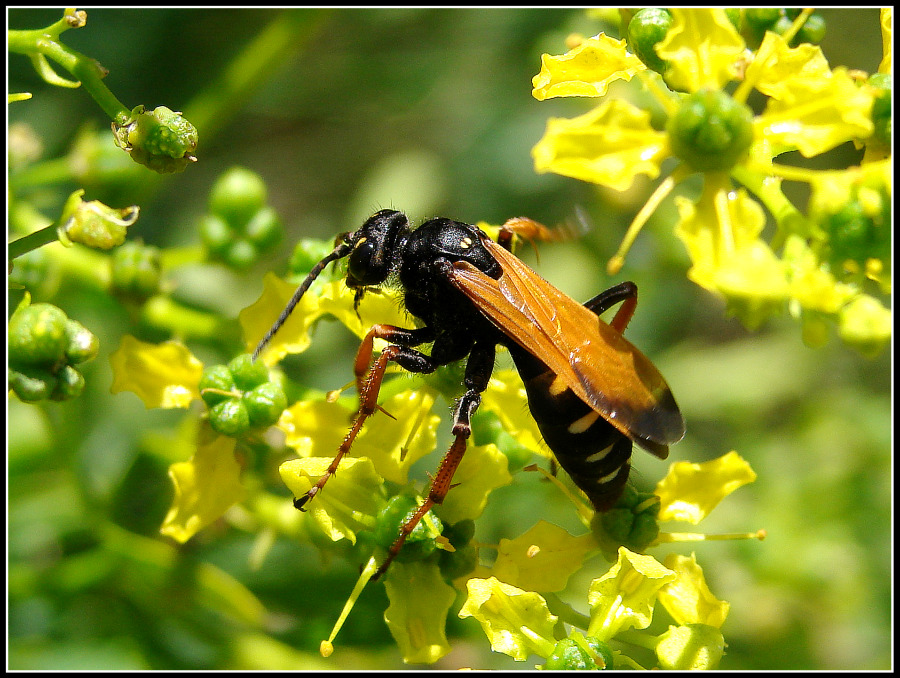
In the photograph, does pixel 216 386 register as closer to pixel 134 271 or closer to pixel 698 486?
pixel 134 271

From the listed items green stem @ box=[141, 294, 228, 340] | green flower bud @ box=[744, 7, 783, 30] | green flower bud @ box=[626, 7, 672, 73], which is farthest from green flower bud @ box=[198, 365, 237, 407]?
green flower bud @ box=[744, 7, 783, 30]

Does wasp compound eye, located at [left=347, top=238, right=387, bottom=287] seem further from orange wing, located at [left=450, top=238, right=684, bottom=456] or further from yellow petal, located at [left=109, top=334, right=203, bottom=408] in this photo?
yellow petal, located at [left=109, top=334, right=203, bottom=408]

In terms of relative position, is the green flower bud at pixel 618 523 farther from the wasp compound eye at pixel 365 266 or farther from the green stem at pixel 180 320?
the green stem at pixel 180 320

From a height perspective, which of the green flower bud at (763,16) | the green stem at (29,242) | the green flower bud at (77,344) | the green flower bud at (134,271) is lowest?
the green flower bud at (134,271)

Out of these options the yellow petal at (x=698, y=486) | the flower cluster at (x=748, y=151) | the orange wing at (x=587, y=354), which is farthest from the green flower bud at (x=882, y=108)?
the yellow petal at (x=698, y=486)

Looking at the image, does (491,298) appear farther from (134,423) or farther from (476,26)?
(476,26)

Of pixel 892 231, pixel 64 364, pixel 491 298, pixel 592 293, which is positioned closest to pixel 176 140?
pixel 64 364
